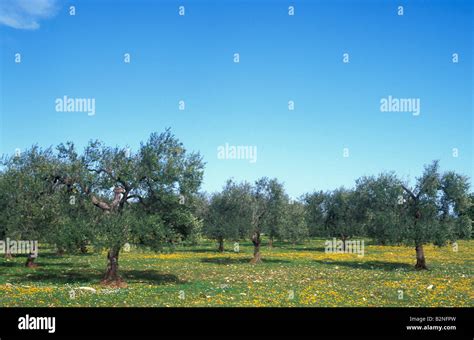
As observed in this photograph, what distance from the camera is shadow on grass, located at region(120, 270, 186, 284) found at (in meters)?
35.8

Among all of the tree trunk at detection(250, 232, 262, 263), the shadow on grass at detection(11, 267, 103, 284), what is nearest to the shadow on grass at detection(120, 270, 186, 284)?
the shadow on grass at detection(11, 267, 103, 284)

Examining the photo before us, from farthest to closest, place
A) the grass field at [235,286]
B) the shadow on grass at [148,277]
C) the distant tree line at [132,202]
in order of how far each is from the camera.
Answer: the shadow on grass at [148,277] → the distant tree line at [132,202] → the grass field at [235,286]

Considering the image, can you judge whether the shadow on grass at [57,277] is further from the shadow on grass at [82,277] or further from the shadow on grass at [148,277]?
the shadow on grass at [148,277]

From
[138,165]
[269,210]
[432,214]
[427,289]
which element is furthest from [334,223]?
A: [138,165]

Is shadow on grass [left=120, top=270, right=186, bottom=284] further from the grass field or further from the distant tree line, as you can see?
the distant tree line

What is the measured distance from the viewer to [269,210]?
59.2m

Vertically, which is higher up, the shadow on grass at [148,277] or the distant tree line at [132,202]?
the distant tree line at [132,202]

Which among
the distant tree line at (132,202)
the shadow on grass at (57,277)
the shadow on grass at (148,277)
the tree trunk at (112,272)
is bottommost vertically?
the shadow on grass at (148,277)

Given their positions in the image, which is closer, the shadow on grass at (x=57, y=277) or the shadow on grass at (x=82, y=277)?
the shadow on grass at (x=57, y=277)

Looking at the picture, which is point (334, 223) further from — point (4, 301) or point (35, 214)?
point (4, 301)

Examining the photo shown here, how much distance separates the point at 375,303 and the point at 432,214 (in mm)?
26853

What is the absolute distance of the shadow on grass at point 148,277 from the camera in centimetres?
3584

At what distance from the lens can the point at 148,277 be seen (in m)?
37.9

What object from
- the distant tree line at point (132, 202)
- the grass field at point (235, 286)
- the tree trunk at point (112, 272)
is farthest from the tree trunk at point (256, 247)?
the tree trunk at point (112, 272)
